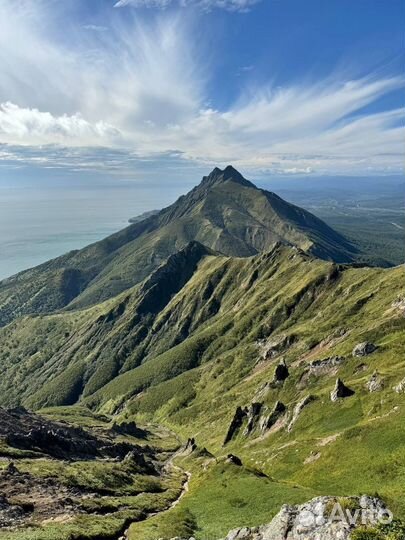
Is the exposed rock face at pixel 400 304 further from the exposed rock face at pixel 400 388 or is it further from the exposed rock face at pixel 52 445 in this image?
the exposed rock face at pixel 52 445

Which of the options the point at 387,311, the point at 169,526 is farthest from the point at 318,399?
the point at 387,311

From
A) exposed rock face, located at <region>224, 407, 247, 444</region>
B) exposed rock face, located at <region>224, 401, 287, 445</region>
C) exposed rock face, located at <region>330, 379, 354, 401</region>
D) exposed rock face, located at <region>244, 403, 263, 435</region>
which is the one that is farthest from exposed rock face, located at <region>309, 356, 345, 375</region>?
exposed rock face, located at <region>330, 379, 354, 401</region>

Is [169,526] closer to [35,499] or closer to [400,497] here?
[35,499]

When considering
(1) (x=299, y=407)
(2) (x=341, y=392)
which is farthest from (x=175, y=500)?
(1) (x=299, y=407)

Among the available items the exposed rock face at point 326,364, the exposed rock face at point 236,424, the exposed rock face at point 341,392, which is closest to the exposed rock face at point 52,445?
the exposed rock face at point 236,424

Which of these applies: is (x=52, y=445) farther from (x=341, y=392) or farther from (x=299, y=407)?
(x=341, y=392)

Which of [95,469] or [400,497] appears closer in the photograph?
[400,497]
